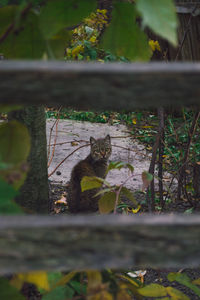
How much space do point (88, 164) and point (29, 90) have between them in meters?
3.51

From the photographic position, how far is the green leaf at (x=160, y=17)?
61 centimetres

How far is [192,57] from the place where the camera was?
17.4 feet

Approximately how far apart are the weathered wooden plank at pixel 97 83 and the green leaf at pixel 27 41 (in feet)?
0.85

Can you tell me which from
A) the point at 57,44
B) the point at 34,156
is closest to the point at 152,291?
the point at 57,44

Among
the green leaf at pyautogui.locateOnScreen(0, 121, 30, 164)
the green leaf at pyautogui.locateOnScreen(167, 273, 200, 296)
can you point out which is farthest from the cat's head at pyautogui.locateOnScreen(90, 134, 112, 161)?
the green leaf at pyautogui.locateOnScreen(0, 121, 30, 164)

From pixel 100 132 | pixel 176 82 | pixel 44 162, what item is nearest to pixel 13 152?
pixel 176 82

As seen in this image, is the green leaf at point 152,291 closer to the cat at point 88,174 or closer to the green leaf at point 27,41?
the green leaf at point 27,41

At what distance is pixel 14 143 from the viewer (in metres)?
0.81

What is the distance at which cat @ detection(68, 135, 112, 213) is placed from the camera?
3598 millimetres

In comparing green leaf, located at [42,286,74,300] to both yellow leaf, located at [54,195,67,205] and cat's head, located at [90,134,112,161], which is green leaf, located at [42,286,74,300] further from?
cat's head, located at [90,134,112,161]

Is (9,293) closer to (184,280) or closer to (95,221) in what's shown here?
Answer: (95,221)

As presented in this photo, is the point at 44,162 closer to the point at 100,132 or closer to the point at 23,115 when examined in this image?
the point at 23,115

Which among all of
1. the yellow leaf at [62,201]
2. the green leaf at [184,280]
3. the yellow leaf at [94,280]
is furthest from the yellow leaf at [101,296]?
the yellow leaf at [62,201]

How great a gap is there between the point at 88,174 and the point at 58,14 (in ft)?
10.1
